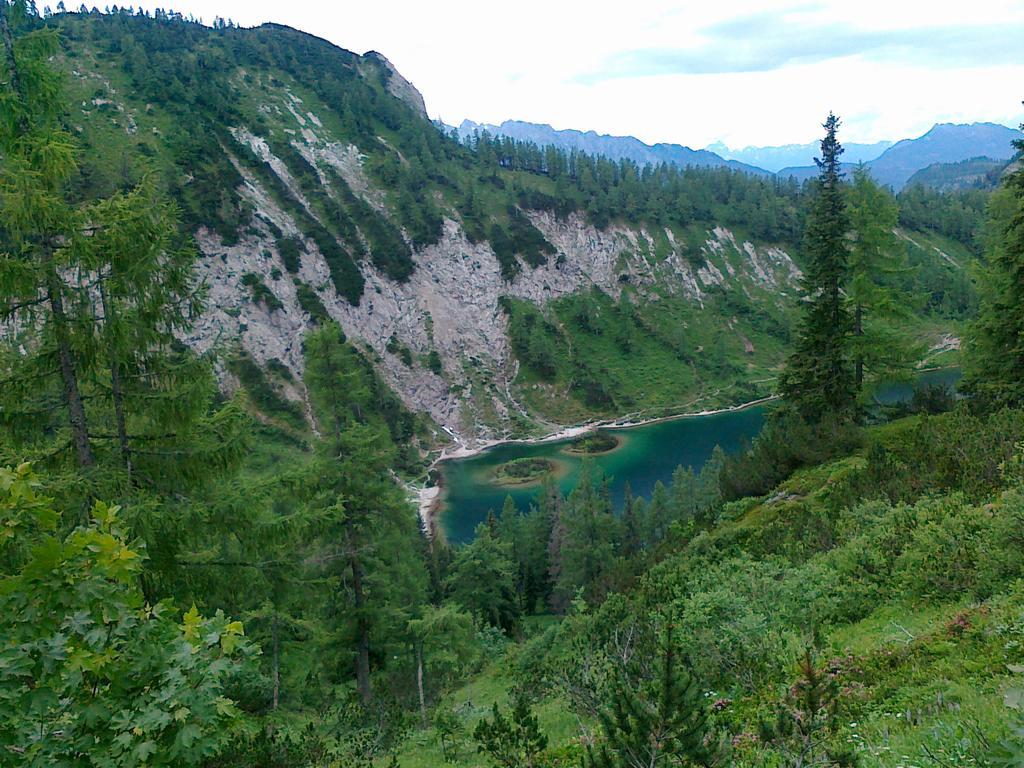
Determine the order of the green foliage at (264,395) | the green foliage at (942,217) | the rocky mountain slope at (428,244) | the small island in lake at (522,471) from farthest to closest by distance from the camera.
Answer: the green foliage at (942,217) < the rocky mountain slope at (428,244) < the green foliage at (264,395) < the small island in lake at (522,471)

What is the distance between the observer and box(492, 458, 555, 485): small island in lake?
249 feet

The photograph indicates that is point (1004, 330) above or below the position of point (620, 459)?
above

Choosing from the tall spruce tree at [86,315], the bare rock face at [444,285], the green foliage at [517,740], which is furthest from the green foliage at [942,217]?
the green foliage at [517,740]

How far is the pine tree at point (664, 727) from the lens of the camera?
420 centimetres

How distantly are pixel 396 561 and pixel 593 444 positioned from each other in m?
65.5

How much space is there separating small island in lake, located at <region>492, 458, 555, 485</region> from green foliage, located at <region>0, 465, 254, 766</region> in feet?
235

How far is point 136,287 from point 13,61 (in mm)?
3466

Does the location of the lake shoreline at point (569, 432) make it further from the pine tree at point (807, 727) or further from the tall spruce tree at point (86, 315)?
the pine tree at point (807, 727)

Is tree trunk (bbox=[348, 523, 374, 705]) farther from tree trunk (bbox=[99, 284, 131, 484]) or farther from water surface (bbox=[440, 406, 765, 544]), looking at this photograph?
water surface (bbox=[440, 406, 765, 544])

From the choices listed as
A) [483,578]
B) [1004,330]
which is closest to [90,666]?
[1004,330]

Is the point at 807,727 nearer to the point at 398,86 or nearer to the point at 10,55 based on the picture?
the point at 10,55

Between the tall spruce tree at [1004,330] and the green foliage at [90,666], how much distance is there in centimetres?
2226

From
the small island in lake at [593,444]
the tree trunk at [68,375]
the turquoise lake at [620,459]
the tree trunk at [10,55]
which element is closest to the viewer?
the tree trunk at [10,55]

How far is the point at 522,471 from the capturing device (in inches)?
3061
